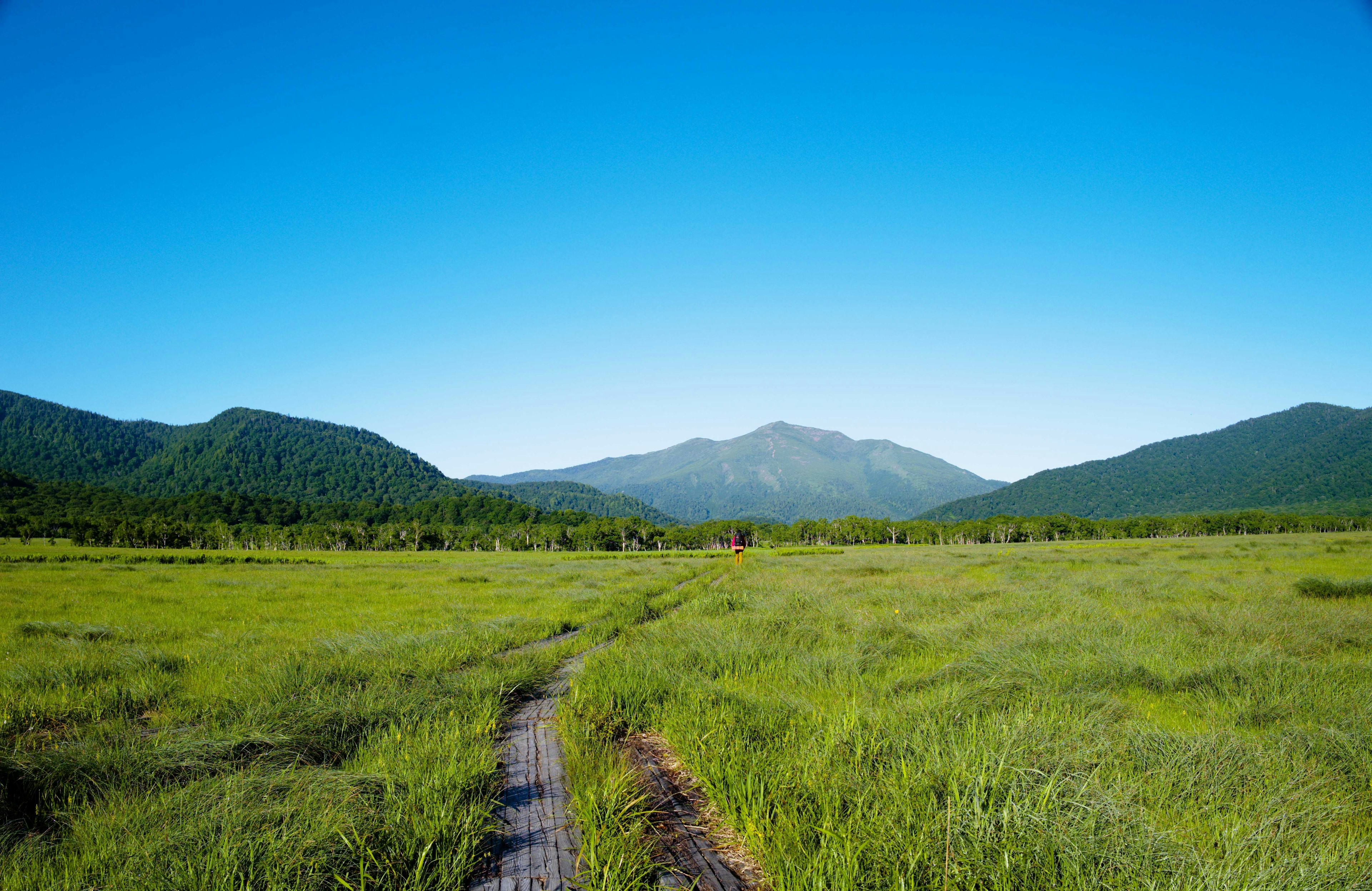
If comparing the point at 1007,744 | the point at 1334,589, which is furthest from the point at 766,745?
the point at 1334,589

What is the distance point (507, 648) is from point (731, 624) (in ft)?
14.8

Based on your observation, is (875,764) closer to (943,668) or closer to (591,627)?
(943,668)

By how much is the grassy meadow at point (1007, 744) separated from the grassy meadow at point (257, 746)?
47.5 inches

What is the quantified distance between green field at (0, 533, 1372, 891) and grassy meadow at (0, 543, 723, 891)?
3 cm

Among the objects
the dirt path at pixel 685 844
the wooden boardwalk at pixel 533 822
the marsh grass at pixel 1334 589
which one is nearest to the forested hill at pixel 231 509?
the wooden boardwalk at pixel 533 822

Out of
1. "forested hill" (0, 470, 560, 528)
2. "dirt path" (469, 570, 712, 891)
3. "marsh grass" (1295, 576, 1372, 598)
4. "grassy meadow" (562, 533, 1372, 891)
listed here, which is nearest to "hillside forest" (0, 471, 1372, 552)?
"forested hill" (0, 470, 560, 528)

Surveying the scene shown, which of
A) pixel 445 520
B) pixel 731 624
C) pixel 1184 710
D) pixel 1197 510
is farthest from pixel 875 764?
pixel 1197 510

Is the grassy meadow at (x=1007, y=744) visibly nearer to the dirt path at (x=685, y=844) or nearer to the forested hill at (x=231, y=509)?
the dirt path at (x=685, y=844)

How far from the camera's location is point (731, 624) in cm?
1195

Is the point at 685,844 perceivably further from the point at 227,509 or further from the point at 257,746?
the point at 227,509

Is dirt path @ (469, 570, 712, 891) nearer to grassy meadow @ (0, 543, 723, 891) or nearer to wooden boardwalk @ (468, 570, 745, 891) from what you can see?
wooden boardwalk @ (468, 570, 745, 891)

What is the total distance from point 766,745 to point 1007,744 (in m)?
2.10

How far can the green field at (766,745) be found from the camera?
351 cm

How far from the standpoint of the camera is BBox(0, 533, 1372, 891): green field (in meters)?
3.51
